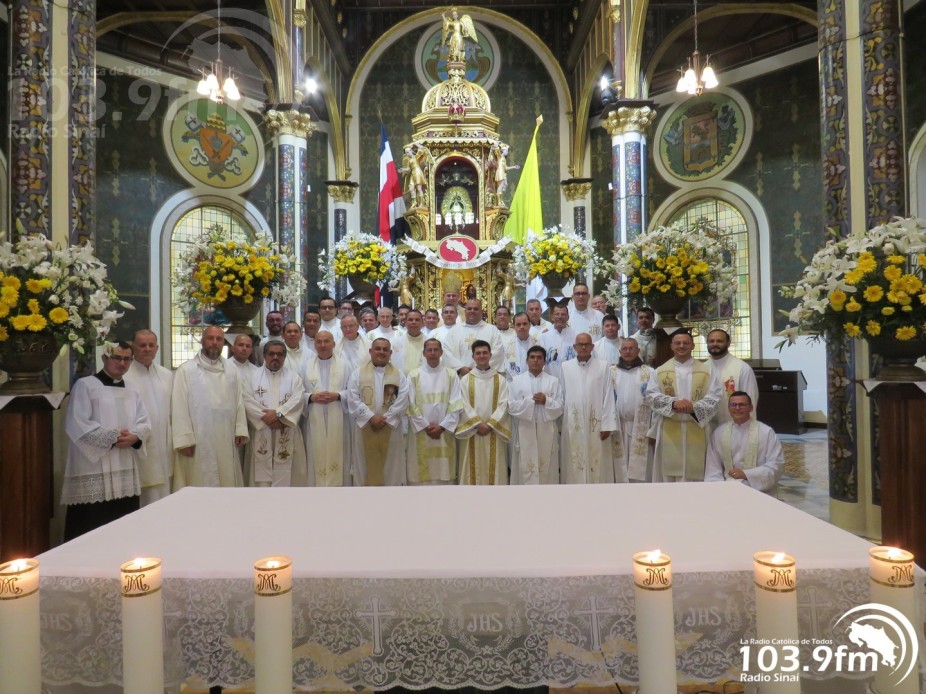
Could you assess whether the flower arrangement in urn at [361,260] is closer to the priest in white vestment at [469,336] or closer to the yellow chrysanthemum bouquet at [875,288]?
the priest in white vestment at [469,336]

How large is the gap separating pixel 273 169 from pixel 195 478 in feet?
35.1

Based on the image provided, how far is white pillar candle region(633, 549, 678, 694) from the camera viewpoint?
138 centimetres

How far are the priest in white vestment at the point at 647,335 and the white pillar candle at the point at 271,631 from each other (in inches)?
251

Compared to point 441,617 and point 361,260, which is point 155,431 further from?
point 361,260

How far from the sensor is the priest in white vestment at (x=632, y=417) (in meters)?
6.27

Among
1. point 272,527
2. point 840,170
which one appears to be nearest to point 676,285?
point 840,170

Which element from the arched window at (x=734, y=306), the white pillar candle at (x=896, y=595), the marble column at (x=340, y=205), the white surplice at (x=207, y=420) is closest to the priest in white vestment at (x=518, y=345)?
the white surplice at (x=207, y=420)

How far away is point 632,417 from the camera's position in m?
6.61

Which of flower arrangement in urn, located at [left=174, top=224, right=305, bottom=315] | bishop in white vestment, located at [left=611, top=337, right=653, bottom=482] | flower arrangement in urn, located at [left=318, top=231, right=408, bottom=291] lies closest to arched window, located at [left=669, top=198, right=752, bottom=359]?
flower arrangement in urn, located at [left=318, top=231, right=408, bottom=291]

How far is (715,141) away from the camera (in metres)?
14.0

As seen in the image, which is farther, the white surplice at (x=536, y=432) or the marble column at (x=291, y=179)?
the marble column at (x=291, y=179)

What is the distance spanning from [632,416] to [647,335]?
4.28 ft

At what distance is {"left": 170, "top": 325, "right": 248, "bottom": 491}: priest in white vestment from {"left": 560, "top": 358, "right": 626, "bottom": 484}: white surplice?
3.03 metres

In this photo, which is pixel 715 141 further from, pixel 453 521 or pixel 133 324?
pixel 453 521
